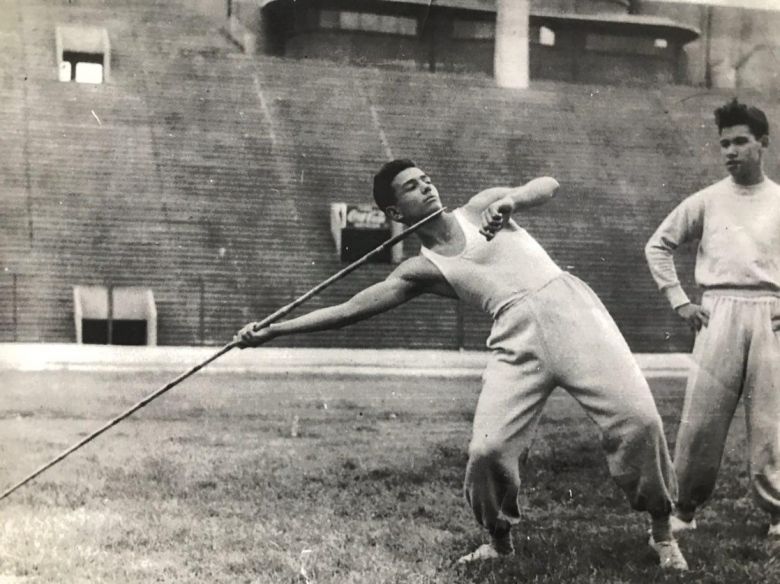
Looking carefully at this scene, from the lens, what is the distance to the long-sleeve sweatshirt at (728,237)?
12.7 feet

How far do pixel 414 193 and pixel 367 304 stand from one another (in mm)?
465

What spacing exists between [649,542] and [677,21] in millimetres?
16370

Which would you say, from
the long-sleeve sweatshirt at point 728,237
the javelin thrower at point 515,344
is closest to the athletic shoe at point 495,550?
the javelin thrower at point 515,344

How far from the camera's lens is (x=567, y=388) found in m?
3.38

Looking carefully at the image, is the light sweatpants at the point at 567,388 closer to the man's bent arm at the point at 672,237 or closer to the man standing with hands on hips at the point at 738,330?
the man standing with hands on hips at the point at 738,330

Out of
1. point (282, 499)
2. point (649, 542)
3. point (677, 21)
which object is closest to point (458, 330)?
point (282, 499)

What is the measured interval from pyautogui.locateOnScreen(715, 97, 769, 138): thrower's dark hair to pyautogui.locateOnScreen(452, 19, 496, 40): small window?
38.5 feet

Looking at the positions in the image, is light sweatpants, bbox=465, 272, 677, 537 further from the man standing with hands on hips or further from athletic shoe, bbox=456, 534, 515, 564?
the man standing with hands on hips

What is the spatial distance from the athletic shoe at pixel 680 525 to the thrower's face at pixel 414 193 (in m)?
1.72

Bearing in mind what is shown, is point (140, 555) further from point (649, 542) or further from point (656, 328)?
point (656, 328)

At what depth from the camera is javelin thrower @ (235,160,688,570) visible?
3.28 meters

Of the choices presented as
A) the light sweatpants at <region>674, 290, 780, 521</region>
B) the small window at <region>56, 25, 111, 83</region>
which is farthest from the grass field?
the small window at <region>56, 25, 111, 83</region>

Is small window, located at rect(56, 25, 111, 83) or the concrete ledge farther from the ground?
small window, located at rect(56, 25, 111, 83)

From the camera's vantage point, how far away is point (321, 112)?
33.8 feet
